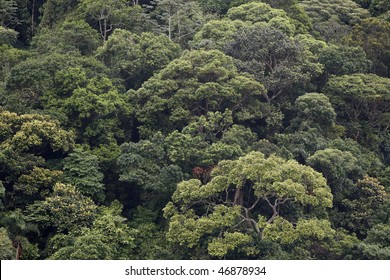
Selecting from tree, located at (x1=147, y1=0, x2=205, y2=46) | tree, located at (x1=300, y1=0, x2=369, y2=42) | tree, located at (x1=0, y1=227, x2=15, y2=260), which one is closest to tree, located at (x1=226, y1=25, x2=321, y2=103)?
tree, located at (x1=147, y1=0, x2=205, y2=46)

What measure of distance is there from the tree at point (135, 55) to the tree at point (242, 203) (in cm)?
794

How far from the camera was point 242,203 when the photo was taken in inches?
860

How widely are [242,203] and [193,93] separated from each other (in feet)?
17.2

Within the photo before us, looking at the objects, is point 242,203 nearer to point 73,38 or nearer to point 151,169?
point 151,169

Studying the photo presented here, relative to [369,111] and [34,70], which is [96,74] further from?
[369,111]

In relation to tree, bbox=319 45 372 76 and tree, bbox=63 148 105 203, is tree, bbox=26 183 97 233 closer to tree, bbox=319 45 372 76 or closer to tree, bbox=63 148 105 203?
tree, bbox=63 148 105 203

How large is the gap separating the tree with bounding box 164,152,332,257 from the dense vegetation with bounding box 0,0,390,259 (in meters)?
0.05

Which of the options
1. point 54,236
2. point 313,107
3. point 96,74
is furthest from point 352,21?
point 54,236

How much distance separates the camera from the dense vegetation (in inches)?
821

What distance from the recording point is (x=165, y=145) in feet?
78.5

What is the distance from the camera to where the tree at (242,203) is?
66.3ft

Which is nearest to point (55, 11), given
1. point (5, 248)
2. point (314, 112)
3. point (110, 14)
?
point (110, 14)

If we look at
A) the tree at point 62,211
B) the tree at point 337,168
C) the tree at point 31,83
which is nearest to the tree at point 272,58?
the tree at point 337,168

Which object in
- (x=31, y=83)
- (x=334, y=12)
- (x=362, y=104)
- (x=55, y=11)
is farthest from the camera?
(x=334, y=12)
